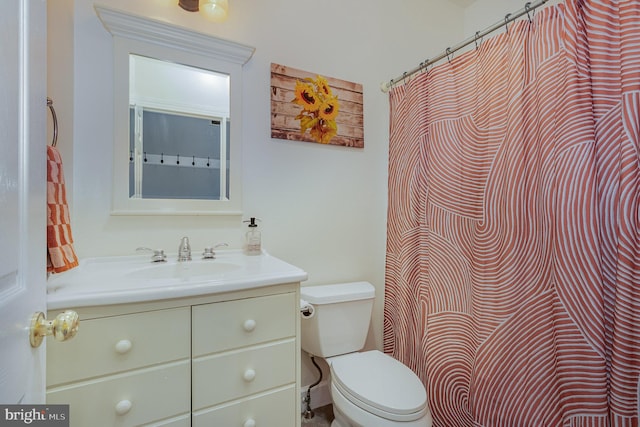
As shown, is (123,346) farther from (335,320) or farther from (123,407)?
(335,320)

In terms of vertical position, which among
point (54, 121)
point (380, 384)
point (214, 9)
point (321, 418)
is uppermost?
point (214, 9)

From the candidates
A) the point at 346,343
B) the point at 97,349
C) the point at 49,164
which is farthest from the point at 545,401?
the point at 49,164

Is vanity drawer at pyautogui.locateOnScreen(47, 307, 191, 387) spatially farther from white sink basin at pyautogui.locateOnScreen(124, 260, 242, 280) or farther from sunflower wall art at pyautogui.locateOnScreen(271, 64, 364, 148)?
sunflower wall art at pyautogui.locateOnScreen(271, 64, 364, 148)

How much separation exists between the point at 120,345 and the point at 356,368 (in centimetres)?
A: 95

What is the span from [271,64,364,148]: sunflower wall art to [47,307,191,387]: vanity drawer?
3.39ft

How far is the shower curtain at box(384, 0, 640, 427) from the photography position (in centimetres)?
89

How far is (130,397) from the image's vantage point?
2.77 feet

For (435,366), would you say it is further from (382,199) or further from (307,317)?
(382,199)

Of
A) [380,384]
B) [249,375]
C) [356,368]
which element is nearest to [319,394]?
[356,368]

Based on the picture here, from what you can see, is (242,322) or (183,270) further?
(183,270)

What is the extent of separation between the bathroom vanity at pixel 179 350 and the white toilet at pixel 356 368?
0.25 meters

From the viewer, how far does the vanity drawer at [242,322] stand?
922mm

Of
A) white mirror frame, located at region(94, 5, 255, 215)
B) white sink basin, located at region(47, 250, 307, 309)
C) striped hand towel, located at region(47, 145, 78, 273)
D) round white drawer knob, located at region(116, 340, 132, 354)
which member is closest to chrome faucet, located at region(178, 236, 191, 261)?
white sink basin, located at region(47, 250, 307, 309)

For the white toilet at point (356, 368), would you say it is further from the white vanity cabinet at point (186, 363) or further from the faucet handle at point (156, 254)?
the faucet handle at point (156, 254)
